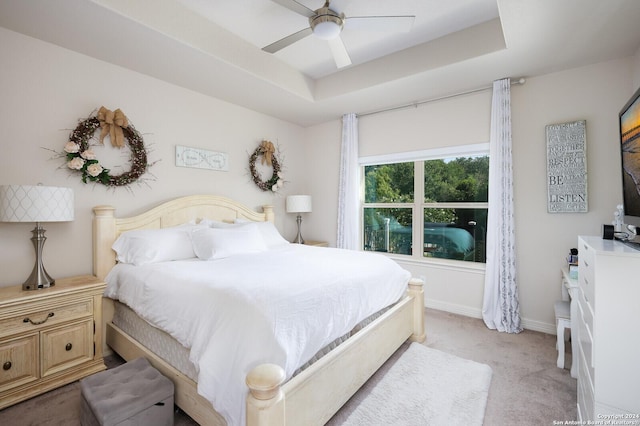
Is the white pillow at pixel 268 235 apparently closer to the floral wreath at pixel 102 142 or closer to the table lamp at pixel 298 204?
the table lamp at pixel 298 204

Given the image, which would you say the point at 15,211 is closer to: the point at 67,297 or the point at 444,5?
the point at 67,297

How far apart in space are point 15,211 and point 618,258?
3.34 metres

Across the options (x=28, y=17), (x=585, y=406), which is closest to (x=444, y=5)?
(x=585, y=406)

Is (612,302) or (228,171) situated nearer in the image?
(612,302)

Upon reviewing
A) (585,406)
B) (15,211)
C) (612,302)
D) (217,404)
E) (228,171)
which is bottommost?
(585,406)

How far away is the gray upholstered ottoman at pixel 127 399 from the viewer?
1426 mm

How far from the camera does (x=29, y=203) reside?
1979 millimetres

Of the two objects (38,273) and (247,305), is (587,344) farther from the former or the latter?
(38,273)

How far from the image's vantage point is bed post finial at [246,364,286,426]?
1.14 meters

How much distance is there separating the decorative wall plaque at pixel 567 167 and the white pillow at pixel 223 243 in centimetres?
297

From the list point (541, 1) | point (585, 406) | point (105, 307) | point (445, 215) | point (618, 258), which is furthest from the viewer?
point (445, 215)

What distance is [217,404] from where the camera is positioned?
1332 millimetres

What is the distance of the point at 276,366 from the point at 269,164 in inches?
135

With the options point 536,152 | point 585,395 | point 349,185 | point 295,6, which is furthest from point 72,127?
point 536,152
